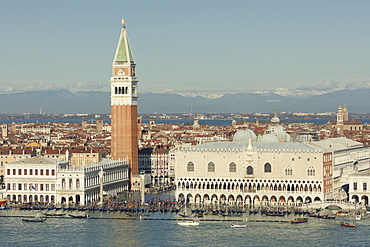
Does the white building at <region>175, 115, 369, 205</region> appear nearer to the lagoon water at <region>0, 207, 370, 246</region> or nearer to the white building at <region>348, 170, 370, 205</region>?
the white building at <region>348, 170, 370, 205</region>

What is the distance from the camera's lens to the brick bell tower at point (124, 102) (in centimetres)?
8025

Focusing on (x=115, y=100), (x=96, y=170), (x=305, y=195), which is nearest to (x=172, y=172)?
(x=115, y=100)

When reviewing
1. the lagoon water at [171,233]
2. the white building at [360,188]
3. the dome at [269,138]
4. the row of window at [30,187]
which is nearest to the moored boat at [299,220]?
the lagoon water at [171,233]

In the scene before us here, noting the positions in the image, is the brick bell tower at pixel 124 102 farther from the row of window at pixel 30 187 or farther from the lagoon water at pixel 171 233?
the lagoon water at pixel 171 233

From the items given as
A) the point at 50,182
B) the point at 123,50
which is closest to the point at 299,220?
the point at 50,182

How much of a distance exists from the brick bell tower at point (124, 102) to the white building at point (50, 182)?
8946 mm

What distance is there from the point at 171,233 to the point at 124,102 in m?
24.8

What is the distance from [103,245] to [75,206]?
1516 cm

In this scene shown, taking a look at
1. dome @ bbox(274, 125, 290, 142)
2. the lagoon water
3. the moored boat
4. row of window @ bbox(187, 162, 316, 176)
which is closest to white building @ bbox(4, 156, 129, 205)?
the lagoon water

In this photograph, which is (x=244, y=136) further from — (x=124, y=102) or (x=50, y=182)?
(x=50, y=182)

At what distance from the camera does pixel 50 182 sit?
7062cm

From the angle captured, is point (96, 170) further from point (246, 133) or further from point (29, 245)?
point (29, 245)

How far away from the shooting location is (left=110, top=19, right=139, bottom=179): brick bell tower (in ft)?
263

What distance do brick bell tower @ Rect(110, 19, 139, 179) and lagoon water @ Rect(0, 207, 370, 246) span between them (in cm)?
1724
